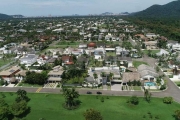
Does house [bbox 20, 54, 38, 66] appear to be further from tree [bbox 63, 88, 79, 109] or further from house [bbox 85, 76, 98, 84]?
tree [bbox 63, 88, 79, 109]

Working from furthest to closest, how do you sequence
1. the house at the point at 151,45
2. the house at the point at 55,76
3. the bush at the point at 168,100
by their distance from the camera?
the house at the point at 151,45 → the house at the point at 55,76 → the bush at the point at 168,100

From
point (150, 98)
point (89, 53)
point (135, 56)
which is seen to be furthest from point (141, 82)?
point (89, 53)

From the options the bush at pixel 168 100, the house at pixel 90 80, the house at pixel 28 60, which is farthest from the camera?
the house at pixel 28 60

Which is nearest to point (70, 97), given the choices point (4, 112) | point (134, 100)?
point (4, 112)

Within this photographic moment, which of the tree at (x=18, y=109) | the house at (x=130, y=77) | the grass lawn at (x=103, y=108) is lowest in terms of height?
the grass lawn at (x=103, y=108)

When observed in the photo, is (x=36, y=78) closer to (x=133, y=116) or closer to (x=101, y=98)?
(x=101, y=98)

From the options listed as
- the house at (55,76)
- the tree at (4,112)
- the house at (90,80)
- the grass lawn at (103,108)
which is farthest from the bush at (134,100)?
the tree at (4,112)

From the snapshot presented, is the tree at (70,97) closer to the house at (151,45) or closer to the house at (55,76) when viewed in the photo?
the house at (55,76)
